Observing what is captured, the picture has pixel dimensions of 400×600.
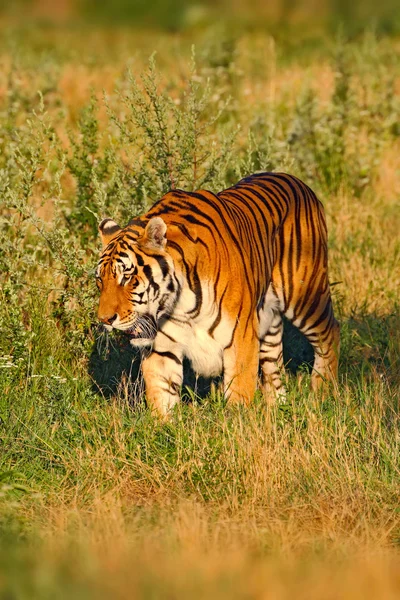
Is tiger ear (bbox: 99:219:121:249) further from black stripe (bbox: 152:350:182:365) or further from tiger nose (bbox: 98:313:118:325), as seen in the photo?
black stripe (bbox: 152:350:182:365)

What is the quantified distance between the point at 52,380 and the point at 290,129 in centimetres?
549

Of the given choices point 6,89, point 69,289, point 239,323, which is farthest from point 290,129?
point 239,323

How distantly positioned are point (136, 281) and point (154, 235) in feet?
0.77

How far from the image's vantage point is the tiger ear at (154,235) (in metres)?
4.35

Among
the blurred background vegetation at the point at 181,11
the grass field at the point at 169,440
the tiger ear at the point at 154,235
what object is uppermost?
the blurred background vegetation at the point at 181,11

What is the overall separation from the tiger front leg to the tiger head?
0.30 metres

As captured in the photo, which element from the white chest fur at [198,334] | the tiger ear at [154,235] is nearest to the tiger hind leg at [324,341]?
the white chest fur at [198,334]

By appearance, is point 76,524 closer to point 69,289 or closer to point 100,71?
point 69,289

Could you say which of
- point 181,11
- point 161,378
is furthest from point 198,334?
point 181,11

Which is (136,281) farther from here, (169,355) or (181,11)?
(181,11)

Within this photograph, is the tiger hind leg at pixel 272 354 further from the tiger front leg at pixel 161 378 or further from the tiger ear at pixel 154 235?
the tiger ear at pixel 154 235

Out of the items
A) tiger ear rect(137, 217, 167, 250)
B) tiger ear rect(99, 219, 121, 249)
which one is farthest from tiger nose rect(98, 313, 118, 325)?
tiger ear rect(99, 219, 121, 249)

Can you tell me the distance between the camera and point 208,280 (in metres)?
4.59

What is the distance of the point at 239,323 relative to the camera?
15.3 ft
